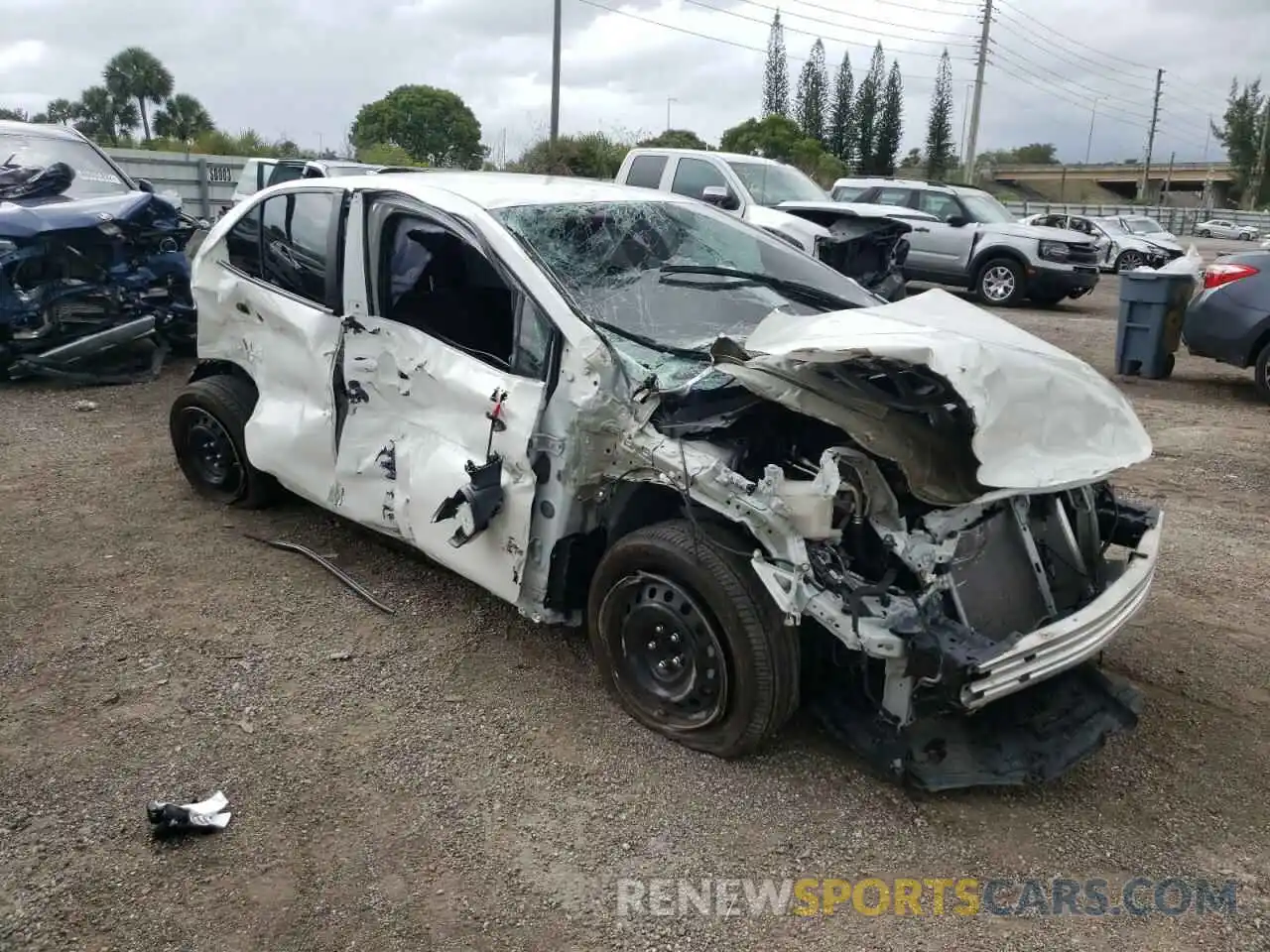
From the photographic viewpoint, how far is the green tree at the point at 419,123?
199ft

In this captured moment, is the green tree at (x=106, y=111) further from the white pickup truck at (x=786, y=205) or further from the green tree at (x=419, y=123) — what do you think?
the white pickup truck at (x=786, y=205)

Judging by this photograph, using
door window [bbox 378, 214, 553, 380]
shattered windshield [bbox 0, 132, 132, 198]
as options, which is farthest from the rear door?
door window [bbox 378, 214, 553, 380]

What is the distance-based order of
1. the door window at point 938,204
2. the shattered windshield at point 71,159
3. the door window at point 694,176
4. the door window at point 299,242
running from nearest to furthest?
1. the door window at point 299,242
2. the shattered windshield at point 71,159
3. the door window at point 694,176
4. the door window at point 938,204

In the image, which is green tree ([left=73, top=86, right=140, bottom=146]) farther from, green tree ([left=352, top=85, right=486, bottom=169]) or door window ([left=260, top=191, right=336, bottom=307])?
door window ([left=260, top=191, right=336, bottom=307])

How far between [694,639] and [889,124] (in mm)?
74599

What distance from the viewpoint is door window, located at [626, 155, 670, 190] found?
11625mm

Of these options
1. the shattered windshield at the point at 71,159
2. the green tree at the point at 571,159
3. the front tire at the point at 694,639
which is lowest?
the front tire at the point at 694,639

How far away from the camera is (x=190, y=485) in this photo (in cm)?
567

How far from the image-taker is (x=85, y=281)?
319 inches

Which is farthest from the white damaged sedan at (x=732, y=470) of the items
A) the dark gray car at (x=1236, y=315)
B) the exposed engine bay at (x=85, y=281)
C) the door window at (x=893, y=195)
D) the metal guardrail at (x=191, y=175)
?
the metal guardrail at (x=191, y=175)

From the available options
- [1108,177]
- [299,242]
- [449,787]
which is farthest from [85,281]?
[1108,177]

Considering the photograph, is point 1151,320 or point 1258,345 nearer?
point 1258,345

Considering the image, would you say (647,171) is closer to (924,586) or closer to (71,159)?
(71,159)

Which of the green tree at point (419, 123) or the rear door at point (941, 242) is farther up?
the green tree at point (419, 123)
